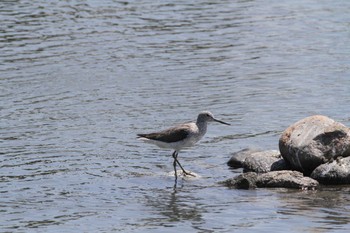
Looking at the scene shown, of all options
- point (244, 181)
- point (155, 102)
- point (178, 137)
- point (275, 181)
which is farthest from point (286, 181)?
point (155, 102)

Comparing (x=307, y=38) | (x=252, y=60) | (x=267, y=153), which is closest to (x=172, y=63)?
(x=252, y=60)

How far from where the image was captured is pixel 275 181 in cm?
1670

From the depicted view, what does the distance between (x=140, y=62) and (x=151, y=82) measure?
235 cm

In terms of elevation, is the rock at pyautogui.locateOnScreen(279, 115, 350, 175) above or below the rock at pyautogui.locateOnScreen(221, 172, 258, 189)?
above

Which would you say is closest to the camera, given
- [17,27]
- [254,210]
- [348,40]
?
[254,210]

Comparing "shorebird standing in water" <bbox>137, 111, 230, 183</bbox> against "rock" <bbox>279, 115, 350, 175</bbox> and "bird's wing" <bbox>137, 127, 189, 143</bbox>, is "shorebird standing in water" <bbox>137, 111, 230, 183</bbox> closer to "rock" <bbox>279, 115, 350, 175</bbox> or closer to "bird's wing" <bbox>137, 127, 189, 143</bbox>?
"bird's wing" <bbox>137, 127, 189, 143</bbox>

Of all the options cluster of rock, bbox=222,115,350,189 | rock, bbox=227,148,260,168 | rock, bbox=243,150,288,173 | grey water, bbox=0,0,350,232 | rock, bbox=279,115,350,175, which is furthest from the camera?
rock, bbox=227,148,260,168

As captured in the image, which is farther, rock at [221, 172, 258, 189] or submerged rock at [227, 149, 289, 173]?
submerged rock at [227, 149, 289, 173]

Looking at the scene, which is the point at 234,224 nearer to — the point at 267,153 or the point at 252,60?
the point at 267,153

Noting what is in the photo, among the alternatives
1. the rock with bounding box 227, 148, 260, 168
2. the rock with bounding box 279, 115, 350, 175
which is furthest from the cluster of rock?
the rock with bounding box 227, 148, 260, 168

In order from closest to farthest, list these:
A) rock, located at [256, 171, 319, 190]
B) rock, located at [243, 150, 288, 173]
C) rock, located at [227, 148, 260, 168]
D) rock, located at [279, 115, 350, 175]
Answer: rock, located at [256, 171, 319, 190] < rock, located at [279, 115, 350, 175] < rock, located at [243, 150, 288, 173] < rock, located at [227, 148, 260, 168]

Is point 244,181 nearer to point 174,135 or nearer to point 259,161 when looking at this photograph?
point 259,161

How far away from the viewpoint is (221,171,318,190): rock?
16656 mm

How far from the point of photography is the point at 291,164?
57.7 feet
